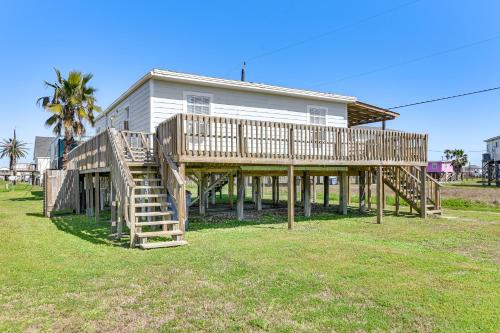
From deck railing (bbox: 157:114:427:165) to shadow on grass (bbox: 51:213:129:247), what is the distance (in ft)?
8.91

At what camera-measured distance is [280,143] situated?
11195 mm

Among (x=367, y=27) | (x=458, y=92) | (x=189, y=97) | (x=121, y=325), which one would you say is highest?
(x=367, y=27)

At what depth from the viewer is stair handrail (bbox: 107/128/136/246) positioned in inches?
316

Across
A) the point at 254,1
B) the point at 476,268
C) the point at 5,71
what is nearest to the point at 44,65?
the point at 5,71

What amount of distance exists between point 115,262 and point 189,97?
8349mm

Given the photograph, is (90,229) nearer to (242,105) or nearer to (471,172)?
(242,105)

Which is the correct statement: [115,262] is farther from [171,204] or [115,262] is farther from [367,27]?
[367,27]

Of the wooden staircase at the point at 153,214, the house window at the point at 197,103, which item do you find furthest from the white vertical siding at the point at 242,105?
the wooden staircase at the point at 153,214

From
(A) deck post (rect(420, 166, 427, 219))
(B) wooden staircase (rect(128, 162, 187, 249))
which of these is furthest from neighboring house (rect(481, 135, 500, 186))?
(B) wooden staircase (rect(128, 162, 187, 249))

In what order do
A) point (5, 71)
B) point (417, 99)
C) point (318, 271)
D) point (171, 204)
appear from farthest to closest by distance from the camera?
point (417, 99) → point (5, 71) → point (171, 204) → point (318, 271)

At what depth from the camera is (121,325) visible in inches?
149

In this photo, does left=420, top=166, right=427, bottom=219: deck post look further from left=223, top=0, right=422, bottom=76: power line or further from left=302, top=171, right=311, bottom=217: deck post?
left=223, top=0, right=422, bottom=76: power line

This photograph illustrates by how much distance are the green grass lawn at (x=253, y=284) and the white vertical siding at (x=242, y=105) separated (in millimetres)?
5739

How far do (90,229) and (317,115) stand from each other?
11142 mm
